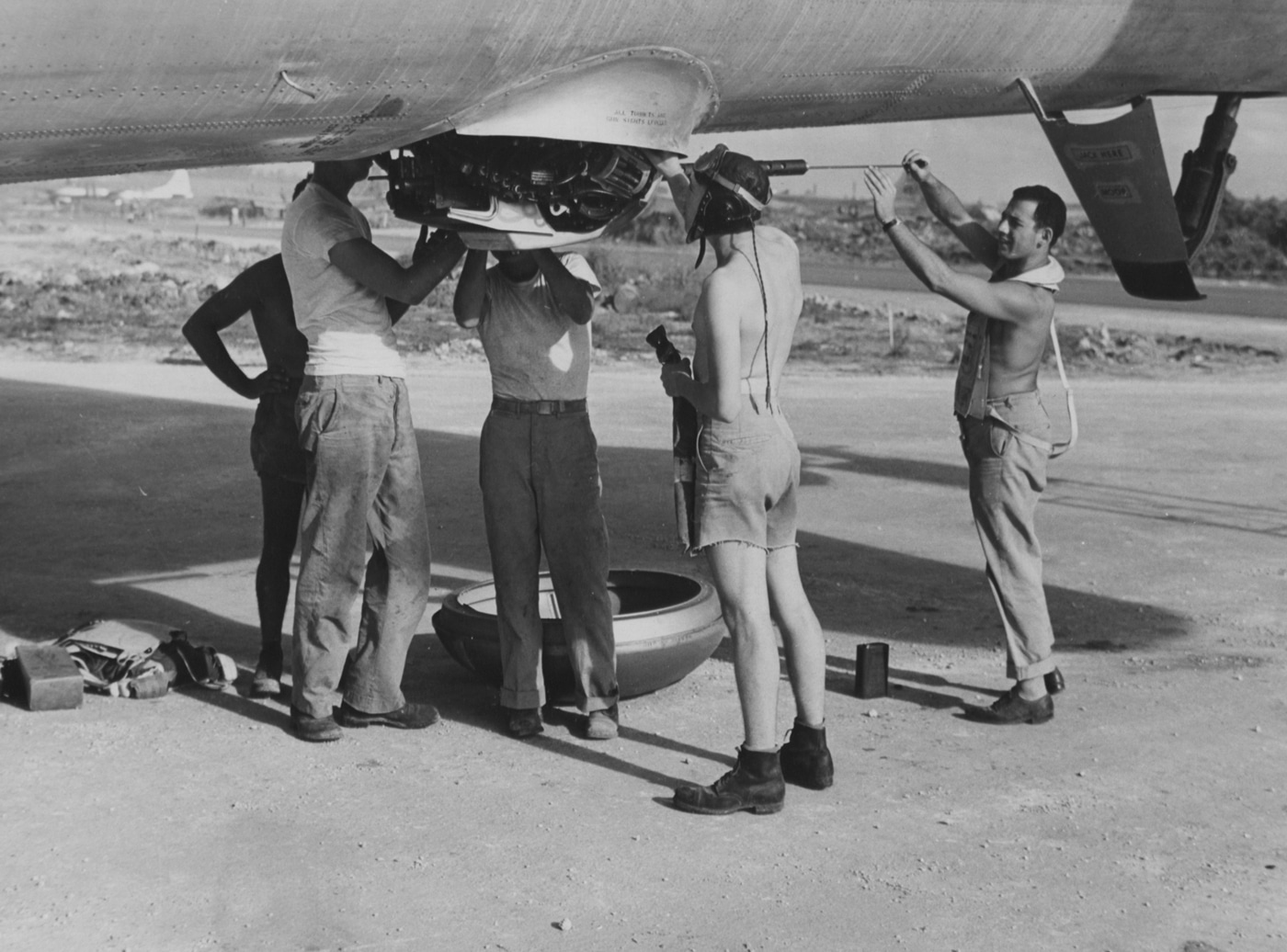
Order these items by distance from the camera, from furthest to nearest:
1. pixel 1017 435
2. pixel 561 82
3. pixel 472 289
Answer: pixel 1017 435
pixel 472 289
pixel 561 82

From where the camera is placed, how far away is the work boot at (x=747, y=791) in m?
5.21

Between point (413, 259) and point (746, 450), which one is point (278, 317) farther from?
point (746, 450)

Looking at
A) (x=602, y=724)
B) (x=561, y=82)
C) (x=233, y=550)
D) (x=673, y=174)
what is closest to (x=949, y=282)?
(x=673, y=174)

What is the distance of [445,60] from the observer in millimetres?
4723

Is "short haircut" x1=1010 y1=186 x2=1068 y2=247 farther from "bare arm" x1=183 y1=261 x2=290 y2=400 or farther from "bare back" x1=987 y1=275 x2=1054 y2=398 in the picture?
"bare arm" x1=183 y1=261 x2=290 y2=400

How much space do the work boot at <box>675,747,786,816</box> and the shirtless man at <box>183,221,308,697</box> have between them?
207 cm

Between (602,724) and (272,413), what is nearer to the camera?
(602,724)

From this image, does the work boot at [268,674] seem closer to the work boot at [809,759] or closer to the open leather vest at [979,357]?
the work boot at [809,759]

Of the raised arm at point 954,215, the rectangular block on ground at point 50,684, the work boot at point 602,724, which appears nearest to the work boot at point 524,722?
the work boot at point 602,724

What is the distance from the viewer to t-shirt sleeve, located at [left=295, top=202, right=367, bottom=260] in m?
5.73

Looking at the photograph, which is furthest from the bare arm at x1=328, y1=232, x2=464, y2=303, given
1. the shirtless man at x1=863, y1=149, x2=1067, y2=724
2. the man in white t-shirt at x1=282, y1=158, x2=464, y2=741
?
the shirtless man at x1=863, y1=149, x2=1067, y2=724

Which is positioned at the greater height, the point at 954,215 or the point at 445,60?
the point at 445,60

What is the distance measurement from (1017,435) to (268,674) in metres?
3.09

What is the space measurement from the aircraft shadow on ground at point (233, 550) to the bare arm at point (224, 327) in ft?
4.11
